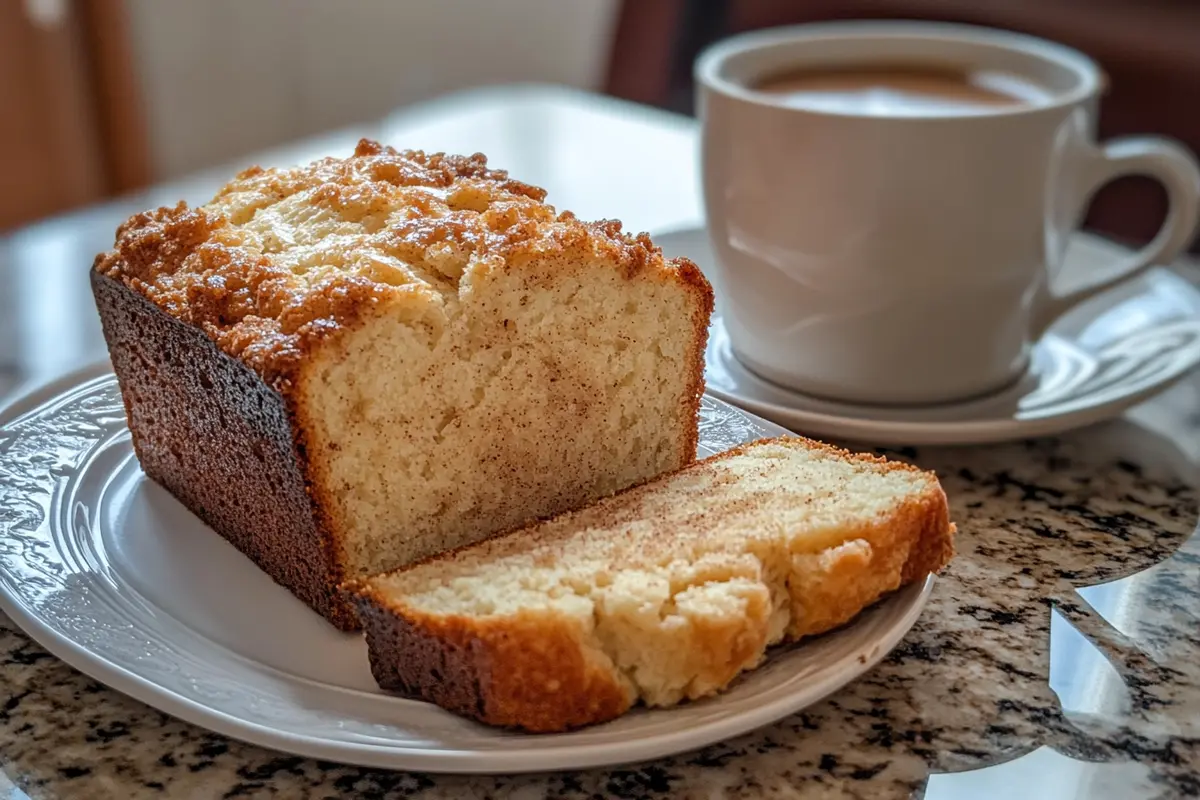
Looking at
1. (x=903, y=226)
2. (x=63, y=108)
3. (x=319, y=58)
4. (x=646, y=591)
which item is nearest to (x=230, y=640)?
(x=646, y=591)

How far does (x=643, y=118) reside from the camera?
9.22ft

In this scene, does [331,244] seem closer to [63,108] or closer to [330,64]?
[63,108]

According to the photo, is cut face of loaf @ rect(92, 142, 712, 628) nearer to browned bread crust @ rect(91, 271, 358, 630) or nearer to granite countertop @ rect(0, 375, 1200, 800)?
browned bread crust @ rect(91, 271, 358, 630)

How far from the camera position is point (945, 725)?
103cm

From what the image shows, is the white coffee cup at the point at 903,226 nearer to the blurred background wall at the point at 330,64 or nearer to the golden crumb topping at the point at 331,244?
the golden crumb topping at the point at 331,244

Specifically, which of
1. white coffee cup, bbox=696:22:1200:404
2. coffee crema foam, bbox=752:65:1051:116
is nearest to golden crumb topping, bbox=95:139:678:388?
white coffee cup, bbox=696:22:1200:404

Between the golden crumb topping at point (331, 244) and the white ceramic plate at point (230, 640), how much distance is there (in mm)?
234

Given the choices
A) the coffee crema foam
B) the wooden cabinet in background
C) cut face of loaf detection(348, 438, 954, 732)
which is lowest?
the wooden cabinet in background

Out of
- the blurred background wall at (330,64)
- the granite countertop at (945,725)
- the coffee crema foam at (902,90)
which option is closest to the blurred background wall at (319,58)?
the blurred background wall at (330,64)

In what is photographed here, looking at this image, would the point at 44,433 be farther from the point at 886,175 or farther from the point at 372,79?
the point at 372,79

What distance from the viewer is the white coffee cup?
4.78 feet

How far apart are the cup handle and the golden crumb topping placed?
26.1 inches

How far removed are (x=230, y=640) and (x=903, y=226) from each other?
34.8 inches

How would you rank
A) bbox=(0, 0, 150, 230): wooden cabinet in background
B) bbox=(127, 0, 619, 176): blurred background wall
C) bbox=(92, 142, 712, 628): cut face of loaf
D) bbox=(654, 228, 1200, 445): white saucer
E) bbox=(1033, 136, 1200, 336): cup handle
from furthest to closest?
bbox=(127, 0, 619, 176): blurred background wall, bbox=(0, 0, 150, 230): wooden cabinet in background, bbox=(1033, 136, 1200, 336): cup handle, bbox=(654, 228, 1200, 445): white saucer, bbox=(92, 142, 712, 628): cut face of loaf
